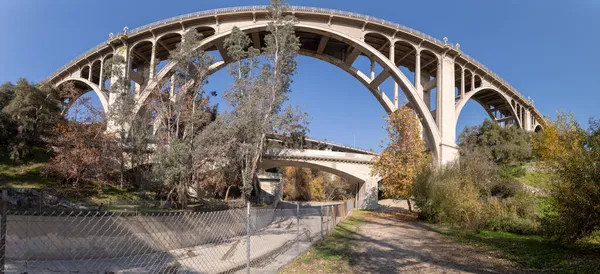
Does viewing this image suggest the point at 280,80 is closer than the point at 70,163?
No

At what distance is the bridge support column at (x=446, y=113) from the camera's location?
132ft

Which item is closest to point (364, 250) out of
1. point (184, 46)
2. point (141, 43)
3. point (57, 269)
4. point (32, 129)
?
point (57, 269)

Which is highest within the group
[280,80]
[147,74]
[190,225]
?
[147,74]

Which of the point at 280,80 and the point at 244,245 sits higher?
the point at 280,80

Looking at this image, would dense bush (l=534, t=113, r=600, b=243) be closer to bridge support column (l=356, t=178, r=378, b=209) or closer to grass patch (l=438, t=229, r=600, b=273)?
grass patch (l=438, t=229, r=600, b=273)

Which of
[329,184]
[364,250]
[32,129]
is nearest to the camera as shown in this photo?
[364,250]

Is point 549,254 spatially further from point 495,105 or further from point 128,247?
point 495,105

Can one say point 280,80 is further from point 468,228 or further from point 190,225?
point 190,225

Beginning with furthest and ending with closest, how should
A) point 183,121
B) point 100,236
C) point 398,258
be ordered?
1. point 183,121
2. point 398,258
3. point 100,236

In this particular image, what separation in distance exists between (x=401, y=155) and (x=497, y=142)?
2292 centimetres

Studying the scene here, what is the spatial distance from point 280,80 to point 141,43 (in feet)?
69.8

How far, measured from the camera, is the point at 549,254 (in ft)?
28.5

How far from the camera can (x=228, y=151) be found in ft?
82.3

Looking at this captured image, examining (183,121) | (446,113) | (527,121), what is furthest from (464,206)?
(527,121)
